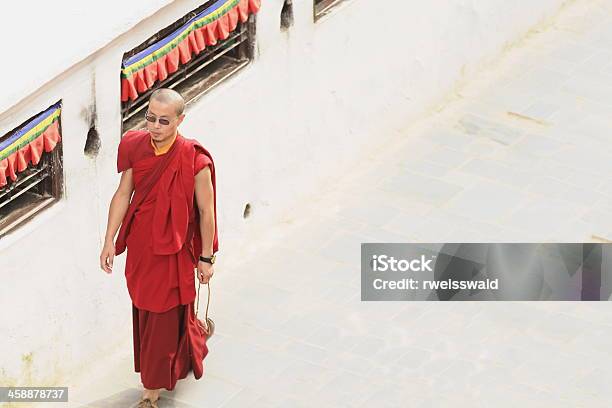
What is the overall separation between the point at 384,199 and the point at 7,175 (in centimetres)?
333

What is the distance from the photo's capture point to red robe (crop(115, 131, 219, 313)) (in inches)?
364

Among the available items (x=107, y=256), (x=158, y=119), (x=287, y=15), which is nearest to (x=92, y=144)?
(x=107, y=256)

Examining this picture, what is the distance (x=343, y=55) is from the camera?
38.8 ft

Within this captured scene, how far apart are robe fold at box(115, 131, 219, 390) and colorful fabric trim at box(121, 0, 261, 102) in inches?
23.5

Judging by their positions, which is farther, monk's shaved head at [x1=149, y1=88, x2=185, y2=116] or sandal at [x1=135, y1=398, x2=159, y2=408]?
sandal at [x1=135, y1=398, x2=159, y2=408]

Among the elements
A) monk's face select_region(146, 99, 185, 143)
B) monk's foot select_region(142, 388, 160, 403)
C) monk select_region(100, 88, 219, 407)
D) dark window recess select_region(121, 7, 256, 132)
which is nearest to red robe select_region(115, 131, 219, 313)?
monk select_region(100, 88, 219, 407)

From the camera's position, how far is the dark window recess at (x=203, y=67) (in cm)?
1009

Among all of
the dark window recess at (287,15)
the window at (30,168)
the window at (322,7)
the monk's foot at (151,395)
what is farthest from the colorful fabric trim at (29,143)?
the window at (322,7)

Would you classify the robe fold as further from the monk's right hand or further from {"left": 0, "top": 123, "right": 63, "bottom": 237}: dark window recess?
{"left": 0, "top": 123, "right": 63, "bottom": 237}: dark window recess

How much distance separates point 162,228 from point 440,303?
2249 millimetres

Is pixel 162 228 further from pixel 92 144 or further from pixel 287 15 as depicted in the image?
pixel 287 15

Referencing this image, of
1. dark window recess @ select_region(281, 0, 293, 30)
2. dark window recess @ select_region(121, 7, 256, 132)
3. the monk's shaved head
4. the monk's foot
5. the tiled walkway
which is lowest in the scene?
the monk's foot

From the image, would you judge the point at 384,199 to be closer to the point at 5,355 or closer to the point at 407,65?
the point at 407,65

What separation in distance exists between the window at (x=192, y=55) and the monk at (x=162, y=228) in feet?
2.09
